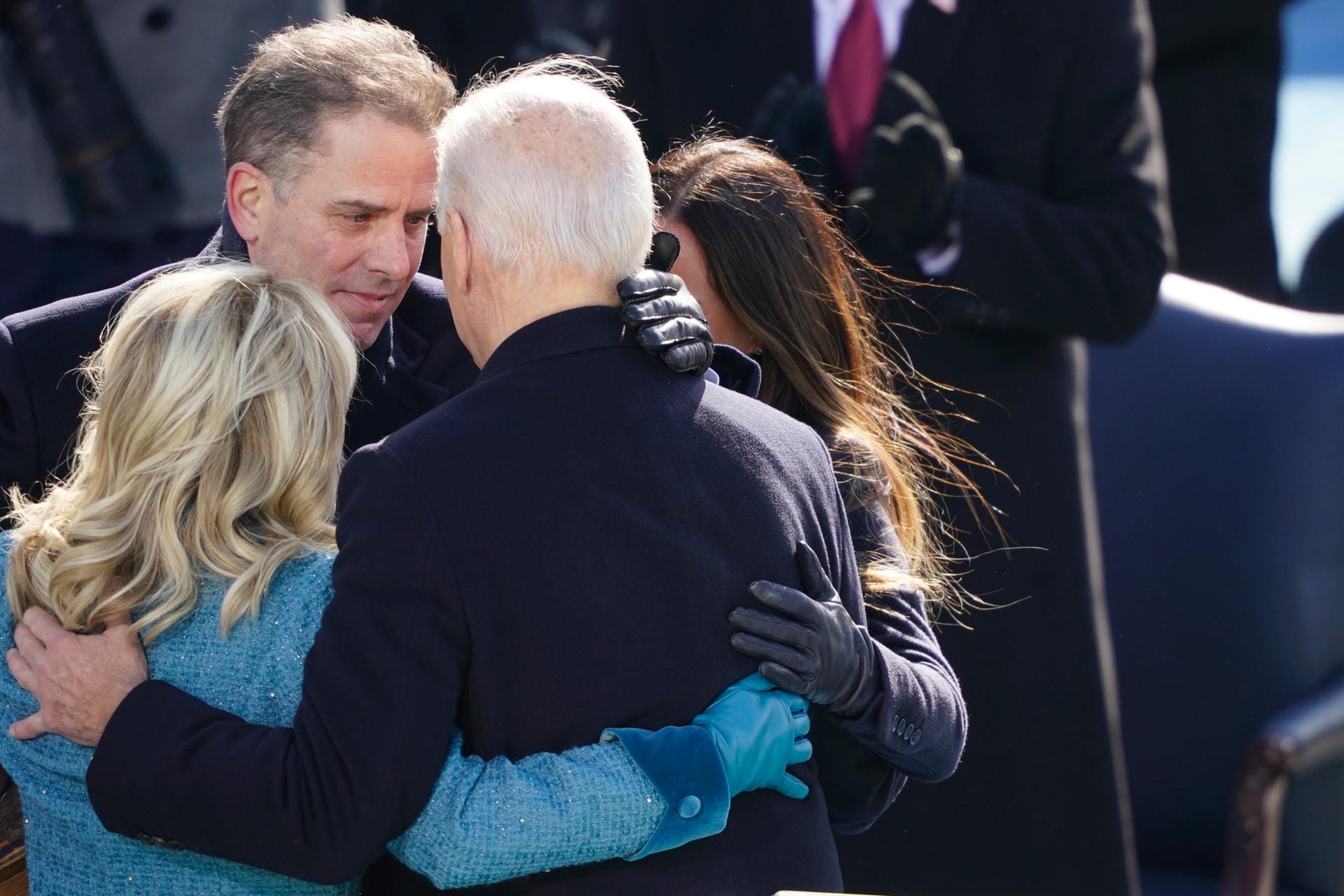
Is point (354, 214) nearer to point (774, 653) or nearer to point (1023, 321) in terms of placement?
point (774, 653)

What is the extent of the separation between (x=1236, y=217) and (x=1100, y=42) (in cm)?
39

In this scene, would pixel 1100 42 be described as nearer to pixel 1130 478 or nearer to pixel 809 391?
pixel 1130 478

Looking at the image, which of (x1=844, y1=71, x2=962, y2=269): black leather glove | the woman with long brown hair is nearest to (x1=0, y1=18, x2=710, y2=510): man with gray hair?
the woman with long brown hair

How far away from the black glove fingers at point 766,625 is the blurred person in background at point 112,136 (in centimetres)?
206

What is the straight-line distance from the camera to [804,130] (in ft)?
8.54

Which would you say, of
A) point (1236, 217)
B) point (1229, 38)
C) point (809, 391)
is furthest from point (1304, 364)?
point (809, 391)

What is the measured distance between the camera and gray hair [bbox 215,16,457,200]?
189 cm

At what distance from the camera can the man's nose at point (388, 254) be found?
192cm

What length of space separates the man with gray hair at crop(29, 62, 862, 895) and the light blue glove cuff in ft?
0.05

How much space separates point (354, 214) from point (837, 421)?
72cm

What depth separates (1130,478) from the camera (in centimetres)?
261

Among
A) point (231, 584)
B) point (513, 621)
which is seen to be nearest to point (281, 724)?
point (231, 584)

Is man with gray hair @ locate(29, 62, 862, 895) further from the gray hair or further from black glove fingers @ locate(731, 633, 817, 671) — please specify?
the gray hair

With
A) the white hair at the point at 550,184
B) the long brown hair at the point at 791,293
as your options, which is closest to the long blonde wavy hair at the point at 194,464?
the white hair at the point at 550,184
